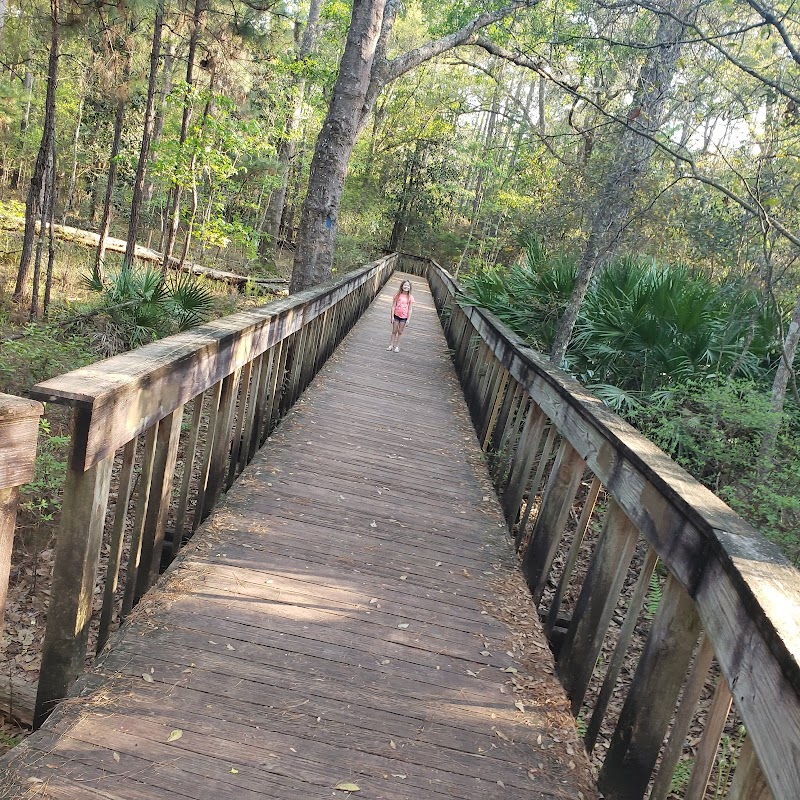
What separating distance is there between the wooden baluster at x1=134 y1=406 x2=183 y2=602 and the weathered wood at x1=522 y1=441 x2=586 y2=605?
191cm

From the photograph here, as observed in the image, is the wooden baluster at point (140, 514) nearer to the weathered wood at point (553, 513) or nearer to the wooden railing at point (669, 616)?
the wooden railing at point (669, 616)

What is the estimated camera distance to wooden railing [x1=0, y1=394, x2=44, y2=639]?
1519 mm

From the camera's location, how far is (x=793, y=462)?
5.23 meters

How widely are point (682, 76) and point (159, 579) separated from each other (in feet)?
34.5

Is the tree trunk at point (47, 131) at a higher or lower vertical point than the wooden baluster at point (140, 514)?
higher

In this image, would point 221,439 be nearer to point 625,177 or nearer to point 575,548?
point 575,548

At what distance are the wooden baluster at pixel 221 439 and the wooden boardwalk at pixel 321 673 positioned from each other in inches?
4.5

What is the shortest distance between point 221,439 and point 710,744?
2.79 metres

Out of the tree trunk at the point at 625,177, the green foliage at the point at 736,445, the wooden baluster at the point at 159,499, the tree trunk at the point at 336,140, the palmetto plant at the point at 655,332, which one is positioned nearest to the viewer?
the wooden baluster at the point at 159,499

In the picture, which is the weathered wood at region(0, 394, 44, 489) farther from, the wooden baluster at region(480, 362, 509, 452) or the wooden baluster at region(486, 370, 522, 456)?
the wooden baluster at region(480, 362, 509, 452)

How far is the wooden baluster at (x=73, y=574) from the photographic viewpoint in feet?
6.77

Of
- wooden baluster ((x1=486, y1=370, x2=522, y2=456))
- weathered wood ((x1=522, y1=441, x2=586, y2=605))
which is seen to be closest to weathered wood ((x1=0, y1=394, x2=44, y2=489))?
weathered wood ((x1=522, y1=441, x2=586, y2=605))

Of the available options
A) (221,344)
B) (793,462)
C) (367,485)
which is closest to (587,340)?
(793,462)

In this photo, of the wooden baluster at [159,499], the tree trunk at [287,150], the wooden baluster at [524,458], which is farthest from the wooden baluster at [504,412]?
the tree trunk at [287,150]
